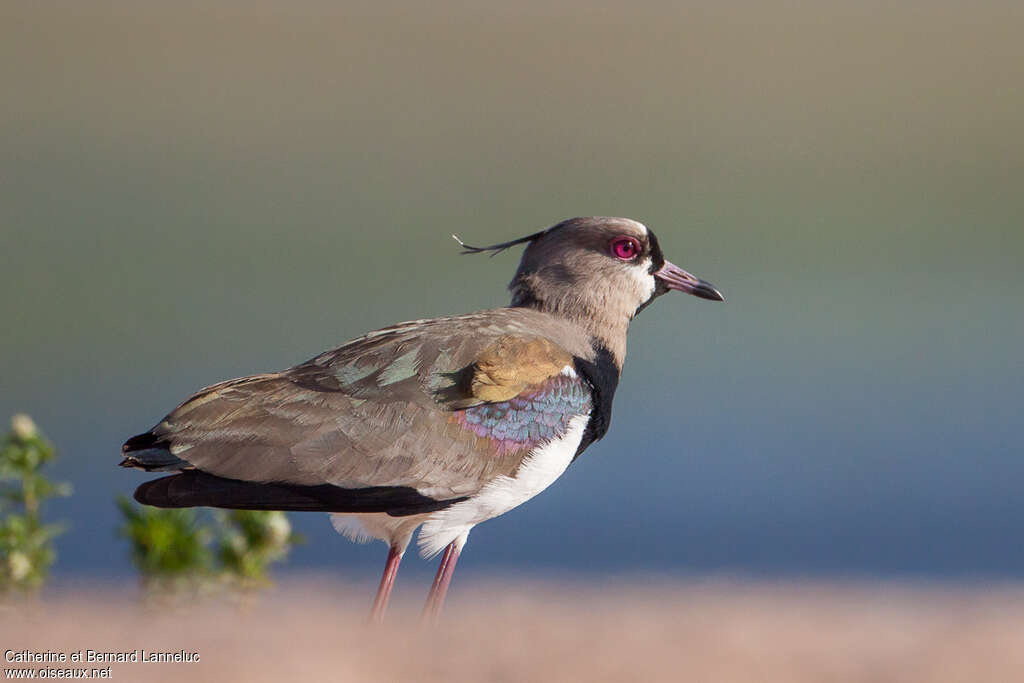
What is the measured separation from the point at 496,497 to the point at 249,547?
4.40 feet

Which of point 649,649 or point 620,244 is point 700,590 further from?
point 649,649

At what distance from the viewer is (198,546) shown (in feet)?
19.7

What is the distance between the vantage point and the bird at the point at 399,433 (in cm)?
518

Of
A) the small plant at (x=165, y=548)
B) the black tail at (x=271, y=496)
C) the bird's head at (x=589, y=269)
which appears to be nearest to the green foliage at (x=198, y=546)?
the small plant at (x=165, y=548)

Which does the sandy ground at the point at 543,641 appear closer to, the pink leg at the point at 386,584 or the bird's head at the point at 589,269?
the pink leg at the point at 386,584

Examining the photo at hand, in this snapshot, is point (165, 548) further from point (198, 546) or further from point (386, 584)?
point (386, 584)

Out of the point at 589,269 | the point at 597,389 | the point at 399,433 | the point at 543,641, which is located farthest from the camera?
the point at 589,269

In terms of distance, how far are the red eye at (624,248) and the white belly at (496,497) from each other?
45.4 inches

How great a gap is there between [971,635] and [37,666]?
3073 mm

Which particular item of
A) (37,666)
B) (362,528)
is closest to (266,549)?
(362,528)

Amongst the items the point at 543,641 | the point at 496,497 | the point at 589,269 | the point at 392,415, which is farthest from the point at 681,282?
the point at 543,641

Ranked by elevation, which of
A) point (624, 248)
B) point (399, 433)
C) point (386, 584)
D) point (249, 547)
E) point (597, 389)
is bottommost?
point (249, 547)

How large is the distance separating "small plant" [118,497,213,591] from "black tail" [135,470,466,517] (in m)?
0.82

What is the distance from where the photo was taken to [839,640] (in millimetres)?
4789
